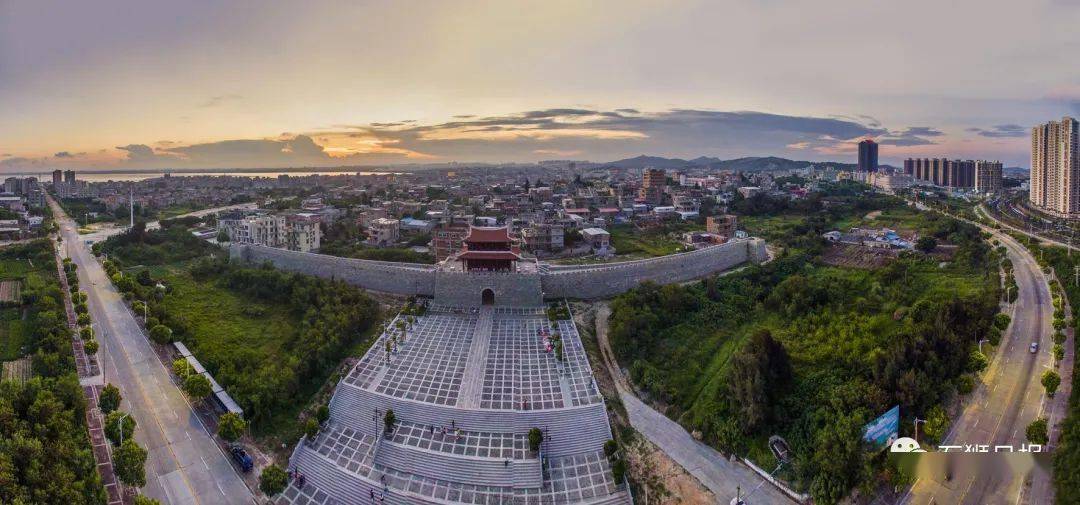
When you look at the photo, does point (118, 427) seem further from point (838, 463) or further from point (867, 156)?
point (867, 156)

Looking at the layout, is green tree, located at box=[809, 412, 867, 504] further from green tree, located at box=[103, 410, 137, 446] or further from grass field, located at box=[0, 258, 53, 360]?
grass field, located at box=[0, 258, 53, 360]

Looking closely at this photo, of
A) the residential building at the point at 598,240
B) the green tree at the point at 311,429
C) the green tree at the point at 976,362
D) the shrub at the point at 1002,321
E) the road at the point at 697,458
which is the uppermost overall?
the residential building at the point at 598,240

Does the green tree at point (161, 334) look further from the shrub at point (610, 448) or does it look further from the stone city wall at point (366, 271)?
the shrub at point (610, 448)

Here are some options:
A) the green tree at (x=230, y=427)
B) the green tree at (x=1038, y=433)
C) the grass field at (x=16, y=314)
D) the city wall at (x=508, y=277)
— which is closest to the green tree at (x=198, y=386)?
the green tree at (x=230, y=427)

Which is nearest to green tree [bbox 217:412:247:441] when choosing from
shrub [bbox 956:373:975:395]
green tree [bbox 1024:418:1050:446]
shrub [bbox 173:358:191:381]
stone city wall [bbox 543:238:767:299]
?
shrub [bbox 173:358:191:381]

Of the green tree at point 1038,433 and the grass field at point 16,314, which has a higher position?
the grass field at point 16,314

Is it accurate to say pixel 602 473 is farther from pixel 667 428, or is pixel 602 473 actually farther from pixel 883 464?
pixel 883 464

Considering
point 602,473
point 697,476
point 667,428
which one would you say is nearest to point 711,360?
point 667,428
